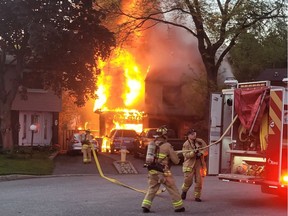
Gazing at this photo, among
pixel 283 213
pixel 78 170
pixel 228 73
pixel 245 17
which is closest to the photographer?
pixel 283 213

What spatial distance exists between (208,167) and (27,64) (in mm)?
14421

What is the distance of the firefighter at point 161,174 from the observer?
346 inches

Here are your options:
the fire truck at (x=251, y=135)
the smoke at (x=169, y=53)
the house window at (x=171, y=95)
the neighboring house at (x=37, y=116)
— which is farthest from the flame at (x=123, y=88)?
the fire truck at (x=251, y=135)

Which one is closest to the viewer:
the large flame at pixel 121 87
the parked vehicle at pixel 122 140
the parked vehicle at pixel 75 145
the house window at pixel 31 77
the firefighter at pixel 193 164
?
the firefighter at pixel 193 164

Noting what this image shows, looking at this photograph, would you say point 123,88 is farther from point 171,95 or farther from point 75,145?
point 75,145

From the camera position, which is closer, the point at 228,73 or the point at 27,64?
the point at 27,64

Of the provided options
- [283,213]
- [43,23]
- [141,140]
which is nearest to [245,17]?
[141,140]

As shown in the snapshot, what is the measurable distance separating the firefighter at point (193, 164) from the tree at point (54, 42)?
1036 centimetres

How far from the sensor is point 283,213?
28.7ft

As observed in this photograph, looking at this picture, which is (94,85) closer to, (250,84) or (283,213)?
(250,84)

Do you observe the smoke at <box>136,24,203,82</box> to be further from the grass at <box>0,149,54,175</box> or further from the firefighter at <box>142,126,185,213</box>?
the firefighter at <box>142,126,185,213</box>

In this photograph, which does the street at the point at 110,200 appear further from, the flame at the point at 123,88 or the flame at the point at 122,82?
the flame at the point at 122,82

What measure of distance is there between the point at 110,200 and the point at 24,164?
30.4 ft

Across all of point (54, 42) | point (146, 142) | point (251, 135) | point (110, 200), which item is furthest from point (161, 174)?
point (146, 142)
